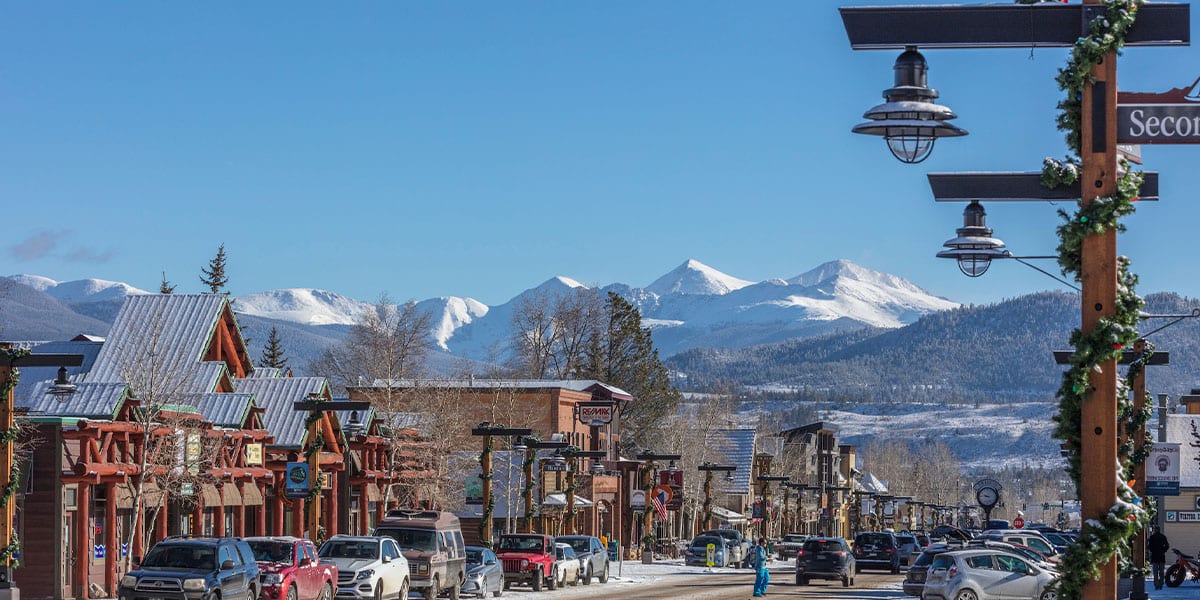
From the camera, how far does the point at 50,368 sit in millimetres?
51844

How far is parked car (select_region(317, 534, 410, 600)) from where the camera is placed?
1544 inches

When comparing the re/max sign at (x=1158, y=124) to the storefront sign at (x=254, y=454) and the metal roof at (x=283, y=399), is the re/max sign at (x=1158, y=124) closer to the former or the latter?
the storefront sign at (x=254, y=454)

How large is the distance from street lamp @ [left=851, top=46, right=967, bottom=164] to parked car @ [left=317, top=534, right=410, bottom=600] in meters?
27.4

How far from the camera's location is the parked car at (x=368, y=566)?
3922cm

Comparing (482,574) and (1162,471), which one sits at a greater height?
(1162,471)

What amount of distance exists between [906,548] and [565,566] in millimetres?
26242

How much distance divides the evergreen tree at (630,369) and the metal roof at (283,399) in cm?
5713

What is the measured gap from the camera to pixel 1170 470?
40906mm

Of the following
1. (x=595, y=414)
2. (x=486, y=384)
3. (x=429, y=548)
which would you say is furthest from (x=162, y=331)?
(x=486, y=384)

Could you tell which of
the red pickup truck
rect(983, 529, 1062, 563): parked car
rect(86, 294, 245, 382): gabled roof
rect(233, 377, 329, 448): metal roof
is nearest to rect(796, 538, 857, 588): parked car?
rect(983, 529, 1062, 563): parked car

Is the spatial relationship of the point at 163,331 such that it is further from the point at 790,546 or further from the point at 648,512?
the point at 790,546

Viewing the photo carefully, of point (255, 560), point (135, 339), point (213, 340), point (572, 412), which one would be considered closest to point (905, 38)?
point (255, 560)

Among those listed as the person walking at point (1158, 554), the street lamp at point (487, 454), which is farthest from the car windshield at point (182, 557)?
the person walking at point (1158, 554)

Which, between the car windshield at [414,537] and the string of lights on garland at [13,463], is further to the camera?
the car windshield at [414,537]
